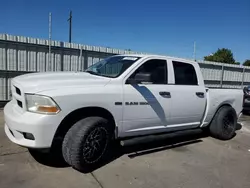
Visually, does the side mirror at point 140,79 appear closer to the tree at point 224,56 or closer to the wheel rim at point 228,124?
the wheel rim at point 228,124

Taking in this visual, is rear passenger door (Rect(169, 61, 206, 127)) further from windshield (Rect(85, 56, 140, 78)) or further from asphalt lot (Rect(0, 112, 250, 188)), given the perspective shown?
windshield (Rect(85, 56, 140, 78))

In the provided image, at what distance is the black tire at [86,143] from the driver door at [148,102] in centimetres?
47

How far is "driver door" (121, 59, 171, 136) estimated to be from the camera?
3.95 meters

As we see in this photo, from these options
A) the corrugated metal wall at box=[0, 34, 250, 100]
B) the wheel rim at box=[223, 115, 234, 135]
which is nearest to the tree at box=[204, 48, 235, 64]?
the corrugated metal wall at box=[0, 34, 250, 100]

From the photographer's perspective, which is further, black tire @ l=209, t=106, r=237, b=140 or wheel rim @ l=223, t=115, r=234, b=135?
wheel rim @ l=223, t=115, r=234, b=135

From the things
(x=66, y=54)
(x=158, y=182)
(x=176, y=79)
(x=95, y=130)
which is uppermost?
(x=66, y=54)

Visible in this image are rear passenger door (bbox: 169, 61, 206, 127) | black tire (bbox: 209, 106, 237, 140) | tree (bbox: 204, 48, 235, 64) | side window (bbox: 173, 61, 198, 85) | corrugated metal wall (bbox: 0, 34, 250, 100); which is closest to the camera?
rear passenger door (bbox: 169, 61, 206, 127)

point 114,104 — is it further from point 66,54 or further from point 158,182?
point 66,54

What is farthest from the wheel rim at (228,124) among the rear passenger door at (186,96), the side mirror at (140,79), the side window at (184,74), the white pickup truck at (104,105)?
the side mirror at (140,79)

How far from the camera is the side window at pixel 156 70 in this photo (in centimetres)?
430

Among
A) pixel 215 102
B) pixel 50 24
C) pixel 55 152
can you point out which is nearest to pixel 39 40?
pixel 50 24

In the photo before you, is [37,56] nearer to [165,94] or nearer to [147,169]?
[165,94]

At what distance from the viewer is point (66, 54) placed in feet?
30.6

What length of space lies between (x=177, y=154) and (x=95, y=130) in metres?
1.98
